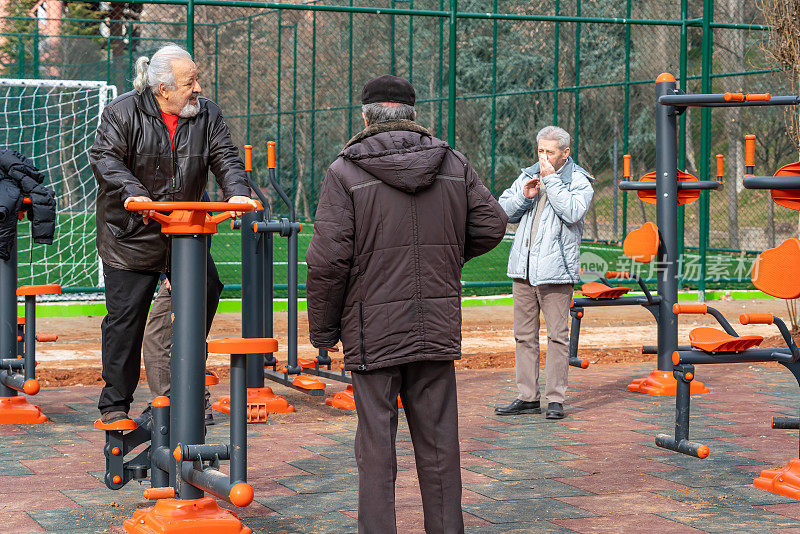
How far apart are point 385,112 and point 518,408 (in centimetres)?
345

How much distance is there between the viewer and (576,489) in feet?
16.8

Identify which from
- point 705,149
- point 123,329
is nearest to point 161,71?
point 123,329

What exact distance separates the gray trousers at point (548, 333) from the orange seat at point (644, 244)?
0.46 m

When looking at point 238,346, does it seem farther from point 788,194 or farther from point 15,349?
point 15,349

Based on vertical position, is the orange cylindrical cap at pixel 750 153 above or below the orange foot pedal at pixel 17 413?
above

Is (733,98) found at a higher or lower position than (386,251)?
higher

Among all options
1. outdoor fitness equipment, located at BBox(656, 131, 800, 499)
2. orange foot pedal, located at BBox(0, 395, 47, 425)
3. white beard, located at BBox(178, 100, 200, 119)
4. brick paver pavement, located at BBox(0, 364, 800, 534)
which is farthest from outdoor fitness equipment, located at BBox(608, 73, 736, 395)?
orange foot pedal, located at BBox(0, 395, 47, 425)

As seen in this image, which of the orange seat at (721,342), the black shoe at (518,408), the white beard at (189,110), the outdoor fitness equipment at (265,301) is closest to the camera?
the white beard at (189,110)

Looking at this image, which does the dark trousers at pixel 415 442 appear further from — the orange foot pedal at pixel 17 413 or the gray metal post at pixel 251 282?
the orange foot pedal at pixel 17 413

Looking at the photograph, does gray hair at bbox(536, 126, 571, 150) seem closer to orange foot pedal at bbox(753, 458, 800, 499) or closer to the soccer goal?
orange foot pedal at bbox(753, 458, 800, 499)

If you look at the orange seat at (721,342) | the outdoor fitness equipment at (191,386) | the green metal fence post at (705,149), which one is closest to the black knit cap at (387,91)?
the outdoor fitness equipment at (191,386)

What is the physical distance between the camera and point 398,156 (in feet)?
12.5

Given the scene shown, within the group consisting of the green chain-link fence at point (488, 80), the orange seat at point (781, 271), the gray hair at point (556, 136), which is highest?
the green chain-link fence at point (488, 80)

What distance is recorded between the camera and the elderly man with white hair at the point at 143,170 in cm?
484
